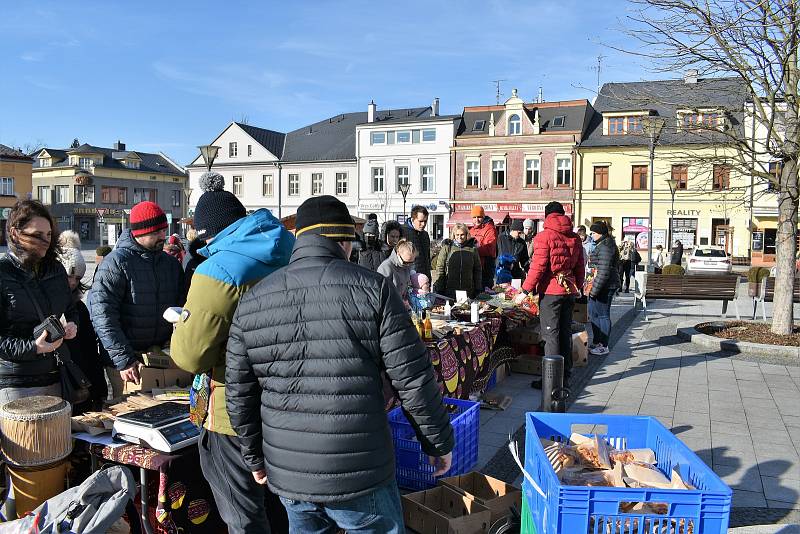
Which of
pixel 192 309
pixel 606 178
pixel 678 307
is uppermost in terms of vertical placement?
pixel 606 178

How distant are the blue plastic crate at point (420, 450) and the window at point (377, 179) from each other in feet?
131

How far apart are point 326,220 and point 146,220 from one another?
8.17 feet

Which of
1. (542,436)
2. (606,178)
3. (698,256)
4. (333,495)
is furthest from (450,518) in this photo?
(606,178)

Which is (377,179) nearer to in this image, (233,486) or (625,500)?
(233,486)

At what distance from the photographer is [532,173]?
3844 centimetres

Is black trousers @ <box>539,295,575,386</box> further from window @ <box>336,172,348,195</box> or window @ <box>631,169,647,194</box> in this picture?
window @ <box>336,172,348,195</box>

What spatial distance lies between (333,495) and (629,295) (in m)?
16.5

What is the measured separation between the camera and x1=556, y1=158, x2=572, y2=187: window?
3759cm

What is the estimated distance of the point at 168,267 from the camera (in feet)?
14.5

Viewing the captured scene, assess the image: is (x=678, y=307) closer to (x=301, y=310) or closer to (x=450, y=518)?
(x=450, y=518)

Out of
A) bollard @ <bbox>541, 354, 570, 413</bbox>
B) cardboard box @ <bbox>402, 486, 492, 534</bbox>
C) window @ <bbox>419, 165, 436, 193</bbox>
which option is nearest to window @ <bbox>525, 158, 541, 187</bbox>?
window @ <bbox>419, 165, 436, 193</bbox>

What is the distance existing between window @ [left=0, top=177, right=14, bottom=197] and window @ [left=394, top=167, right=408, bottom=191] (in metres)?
27.5

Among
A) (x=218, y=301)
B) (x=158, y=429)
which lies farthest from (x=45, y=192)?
(x=218, y=301)

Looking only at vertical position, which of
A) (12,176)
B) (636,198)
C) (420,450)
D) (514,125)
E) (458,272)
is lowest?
(420,450)
